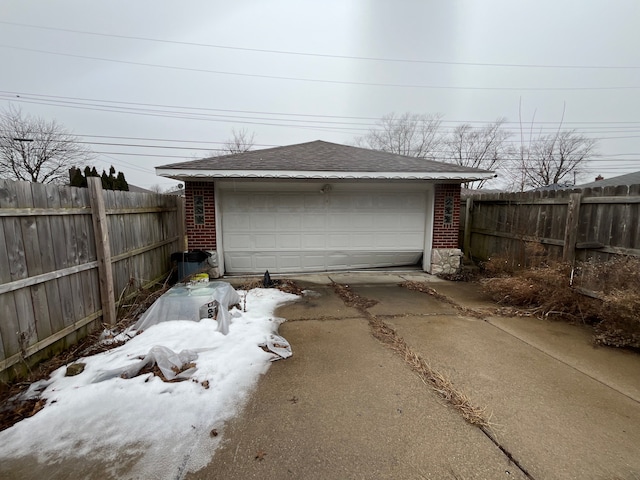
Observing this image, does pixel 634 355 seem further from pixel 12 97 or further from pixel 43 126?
pixel 43 126

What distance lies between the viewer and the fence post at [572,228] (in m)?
4.72

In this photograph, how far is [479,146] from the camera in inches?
1053

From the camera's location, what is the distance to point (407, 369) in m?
2.93

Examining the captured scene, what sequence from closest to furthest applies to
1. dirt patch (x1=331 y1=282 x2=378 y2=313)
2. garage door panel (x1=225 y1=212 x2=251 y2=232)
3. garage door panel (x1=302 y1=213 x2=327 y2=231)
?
dirt patch (x1=331 y1=282 x2=378 y2=313), garage door panel (x1=225 y1=212 x2=251 y2=232), garage door panel (x1=302 y1=213 x2=327 y2=231)

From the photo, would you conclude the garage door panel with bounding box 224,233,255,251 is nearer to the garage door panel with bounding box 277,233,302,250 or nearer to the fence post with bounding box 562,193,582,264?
the garage door panel with bounding box 277,233,302,250

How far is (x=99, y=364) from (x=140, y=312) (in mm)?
1462

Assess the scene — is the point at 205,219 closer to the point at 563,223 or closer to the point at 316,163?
the point at 316,163

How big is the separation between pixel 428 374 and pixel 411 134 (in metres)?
28.1

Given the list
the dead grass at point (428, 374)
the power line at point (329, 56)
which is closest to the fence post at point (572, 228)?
the dead grass at point (428, 374)

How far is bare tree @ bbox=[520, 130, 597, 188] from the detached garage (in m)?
21.8

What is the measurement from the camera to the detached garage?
6.35 m

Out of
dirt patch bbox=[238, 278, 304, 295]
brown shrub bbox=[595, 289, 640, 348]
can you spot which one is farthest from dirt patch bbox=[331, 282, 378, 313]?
brown shrub bbox=[595, 289, 640, 348]

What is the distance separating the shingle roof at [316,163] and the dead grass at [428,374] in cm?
299

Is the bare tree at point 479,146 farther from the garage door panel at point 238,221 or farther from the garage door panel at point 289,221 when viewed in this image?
the garage door panel at point 238,221
